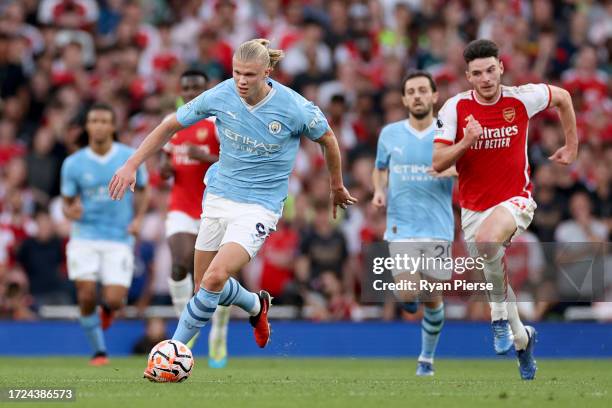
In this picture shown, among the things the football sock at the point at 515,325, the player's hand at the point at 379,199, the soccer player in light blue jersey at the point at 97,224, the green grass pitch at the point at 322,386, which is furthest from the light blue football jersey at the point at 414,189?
the soccer player in light blue jersey at the point at 97,224

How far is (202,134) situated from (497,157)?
14.2 feet

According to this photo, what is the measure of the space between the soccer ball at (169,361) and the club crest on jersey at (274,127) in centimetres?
203

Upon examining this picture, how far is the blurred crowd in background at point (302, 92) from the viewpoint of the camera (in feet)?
61.1

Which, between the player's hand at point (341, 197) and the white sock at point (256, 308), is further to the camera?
the white sock at point (256, 308)

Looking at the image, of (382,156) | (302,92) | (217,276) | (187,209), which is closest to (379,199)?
(382,156)

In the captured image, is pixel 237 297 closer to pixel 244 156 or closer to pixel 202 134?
pixel 244 156

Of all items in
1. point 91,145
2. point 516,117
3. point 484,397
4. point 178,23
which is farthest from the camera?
point 178,23

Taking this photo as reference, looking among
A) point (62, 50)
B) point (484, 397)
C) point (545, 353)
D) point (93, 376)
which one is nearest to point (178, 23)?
point (62, 50)

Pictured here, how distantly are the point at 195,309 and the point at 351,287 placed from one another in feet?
27.5

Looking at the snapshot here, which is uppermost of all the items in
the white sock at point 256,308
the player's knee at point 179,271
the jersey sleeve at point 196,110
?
the jersey sleeve at point 196,110

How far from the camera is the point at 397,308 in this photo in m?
18.5

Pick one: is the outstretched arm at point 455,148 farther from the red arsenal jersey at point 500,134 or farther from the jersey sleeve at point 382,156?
the jersey sleeve at point 382,156

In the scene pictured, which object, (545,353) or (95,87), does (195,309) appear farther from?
(95,87)

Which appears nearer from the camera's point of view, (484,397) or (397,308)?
(484,397)
